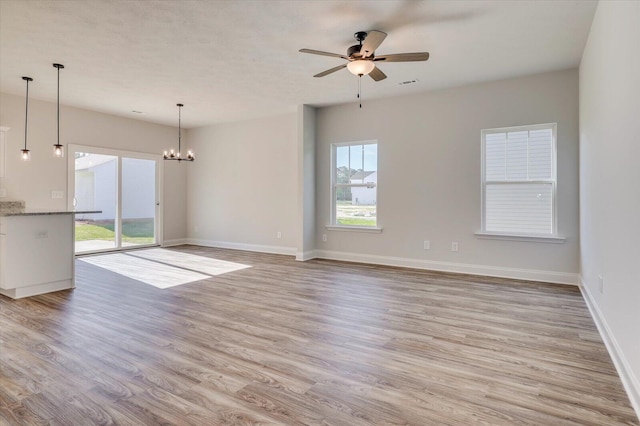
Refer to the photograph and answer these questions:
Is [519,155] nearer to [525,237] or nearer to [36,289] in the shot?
[525,237]

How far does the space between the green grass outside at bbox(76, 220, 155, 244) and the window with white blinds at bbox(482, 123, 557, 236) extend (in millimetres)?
7068

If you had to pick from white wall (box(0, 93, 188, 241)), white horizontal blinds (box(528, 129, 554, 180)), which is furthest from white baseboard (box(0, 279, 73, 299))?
white horizontal blinds (box(528, 129, 554, 180))

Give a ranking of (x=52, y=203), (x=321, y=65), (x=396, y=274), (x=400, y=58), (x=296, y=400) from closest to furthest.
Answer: (x=296, y=400) → (x=400, y=58) → (x=321, y=65) → (x=396, y=274) → (x=52, y=203)

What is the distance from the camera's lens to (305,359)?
252cm

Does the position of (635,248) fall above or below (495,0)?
below

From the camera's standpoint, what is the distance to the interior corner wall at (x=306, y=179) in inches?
261

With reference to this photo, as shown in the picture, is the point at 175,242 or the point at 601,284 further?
the point at 175,242

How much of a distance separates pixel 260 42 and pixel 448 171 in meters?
3.37

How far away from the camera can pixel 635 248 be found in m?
2.03

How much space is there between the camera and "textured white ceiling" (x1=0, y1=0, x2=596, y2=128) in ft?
10.8

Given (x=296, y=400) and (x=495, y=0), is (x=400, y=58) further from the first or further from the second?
(x=296, y=400)

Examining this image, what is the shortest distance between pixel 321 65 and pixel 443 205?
112 inches

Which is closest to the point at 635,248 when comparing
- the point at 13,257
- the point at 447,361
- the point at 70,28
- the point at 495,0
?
the point at 447,361

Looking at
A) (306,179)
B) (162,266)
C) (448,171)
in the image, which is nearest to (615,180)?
(448,171)
